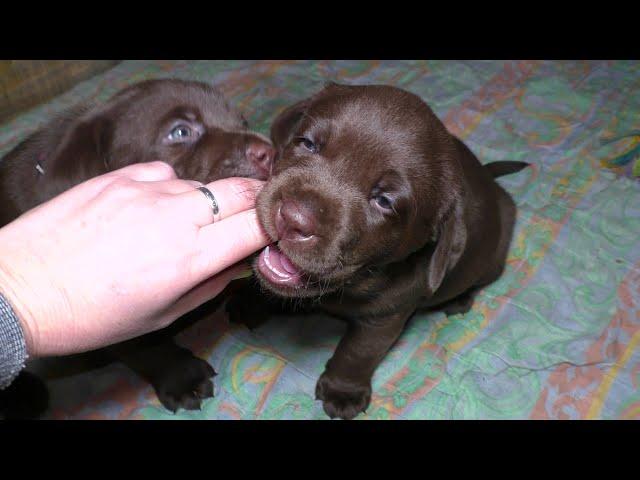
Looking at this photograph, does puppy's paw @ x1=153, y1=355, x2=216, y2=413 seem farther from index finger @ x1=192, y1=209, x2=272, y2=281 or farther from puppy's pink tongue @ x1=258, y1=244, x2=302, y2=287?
index finger @ x1=192, y1=209, x2=272, y2=281

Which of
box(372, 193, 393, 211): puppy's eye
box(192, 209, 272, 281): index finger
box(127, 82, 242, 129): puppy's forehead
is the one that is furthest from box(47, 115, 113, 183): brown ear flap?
box(372, 193, 393, 211): puppy's eye

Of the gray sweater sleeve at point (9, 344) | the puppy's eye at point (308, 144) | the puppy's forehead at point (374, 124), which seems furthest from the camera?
the puppy's eye at point (308, 144)

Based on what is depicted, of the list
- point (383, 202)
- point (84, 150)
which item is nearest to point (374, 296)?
point (383, 202)

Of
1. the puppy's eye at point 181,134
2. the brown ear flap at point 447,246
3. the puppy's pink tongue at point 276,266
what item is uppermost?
the puppy's eye at point 181,134

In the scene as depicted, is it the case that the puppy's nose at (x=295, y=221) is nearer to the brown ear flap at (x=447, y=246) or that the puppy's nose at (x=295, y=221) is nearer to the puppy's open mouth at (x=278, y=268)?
the puppy's open mouth at (x=278, y=268)

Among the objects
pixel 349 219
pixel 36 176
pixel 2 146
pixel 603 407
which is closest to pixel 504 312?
pixel 603 407

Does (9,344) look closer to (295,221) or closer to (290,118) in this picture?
(295,221)

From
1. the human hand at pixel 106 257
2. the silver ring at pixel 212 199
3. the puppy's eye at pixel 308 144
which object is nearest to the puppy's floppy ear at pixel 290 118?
the puppy's eye at pixel 308 144
